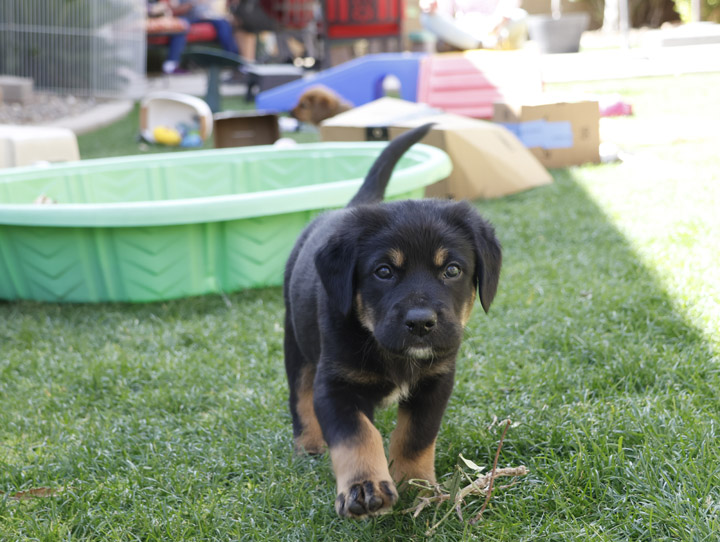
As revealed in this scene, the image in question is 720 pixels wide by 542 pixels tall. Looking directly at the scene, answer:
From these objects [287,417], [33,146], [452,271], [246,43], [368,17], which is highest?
[368,17]

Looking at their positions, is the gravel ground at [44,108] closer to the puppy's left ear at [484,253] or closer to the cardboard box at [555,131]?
the cardboard box at [555,131]

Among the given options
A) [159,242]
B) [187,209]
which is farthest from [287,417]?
[159,242]

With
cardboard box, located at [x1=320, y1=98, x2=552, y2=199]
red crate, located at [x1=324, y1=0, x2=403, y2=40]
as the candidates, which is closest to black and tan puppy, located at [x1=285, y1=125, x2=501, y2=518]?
cardboard box, located at [x1=320, y1=98, x2=552, y2=199]

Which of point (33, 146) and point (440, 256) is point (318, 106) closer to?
point (33, 146)

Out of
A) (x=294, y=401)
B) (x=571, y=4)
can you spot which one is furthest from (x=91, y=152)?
(x=571, y=4)

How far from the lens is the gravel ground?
9178mm

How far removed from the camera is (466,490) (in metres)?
1.91

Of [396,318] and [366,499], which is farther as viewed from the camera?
[396,318]

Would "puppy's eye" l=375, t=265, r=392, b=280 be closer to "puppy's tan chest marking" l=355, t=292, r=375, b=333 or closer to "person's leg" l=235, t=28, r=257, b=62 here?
"puppy's tan chest marking" l=355, t=292, r=375, b=333

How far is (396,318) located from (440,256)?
25 centimetres

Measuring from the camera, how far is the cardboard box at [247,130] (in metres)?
7.14

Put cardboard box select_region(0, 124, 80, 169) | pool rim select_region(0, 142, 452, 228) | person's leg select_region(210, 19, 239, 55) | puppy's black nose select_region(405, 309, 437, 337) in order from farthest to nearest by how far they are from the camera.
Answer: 1. person's leg select_region(210, 19, 239, 55)
2. cardboard box select_region(0, 124, 80, 169)
3. pool rim select_region(0, 142, 452, 228)
4. puppy's black nose select_region(405, 309, 437, 337)

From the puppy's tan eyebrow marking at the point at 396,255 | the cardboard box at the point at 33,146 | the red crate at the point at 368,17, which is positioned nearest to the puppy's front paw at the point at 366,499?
the puppy's tan eyebrow marking at the point at 396,255

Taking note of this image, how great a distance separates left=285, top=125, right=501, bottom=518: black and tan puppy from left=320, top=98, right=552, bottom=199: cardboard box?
130 inches
